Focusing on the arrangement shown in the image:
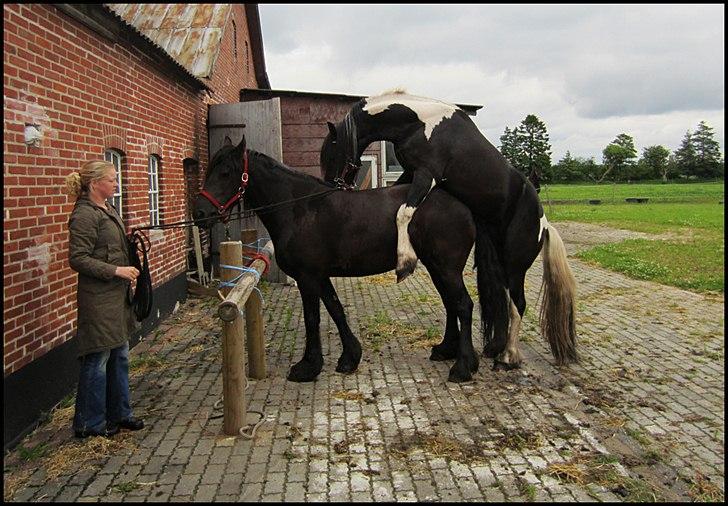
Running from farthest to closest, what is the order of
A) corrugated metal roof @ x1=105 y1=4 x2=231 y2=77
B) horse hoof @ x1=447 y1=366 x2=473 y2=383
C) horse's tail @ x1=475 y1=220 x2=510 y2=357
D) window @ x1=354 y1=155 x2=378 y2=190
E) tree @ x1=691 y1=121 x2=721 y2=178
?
tree @ x1=691 y1=121 x2=721 y2=178 < window @ x1=354 y1=155 x2=378 y2=190 < corrugated metal roof @ x1=105 y1=4 x2=231 y2=77 < horse's tail @ x1=475 y1=220 x2=510 y2=357 < horse hoof @ x1=447 y1=366 x2=473 y2=383

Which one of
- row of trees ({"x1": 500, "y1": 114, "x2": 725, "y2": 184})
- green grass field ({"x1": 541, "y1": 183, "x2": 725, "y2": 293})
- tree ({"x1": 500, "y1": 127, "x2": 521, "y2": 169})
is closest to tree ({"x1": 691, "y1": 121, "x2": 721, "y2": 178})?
row of trees ({"x1": 500, "y1": 114, "x2": 725, "y2": 184})

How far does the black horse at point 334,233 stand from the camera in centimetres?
507

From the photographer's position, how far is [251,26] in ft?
55.0

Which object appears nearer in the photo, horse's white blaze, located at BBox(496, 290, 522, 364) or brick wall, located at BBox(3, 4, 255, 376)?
brick wall, located at BBox(3, 4, 255, 376)

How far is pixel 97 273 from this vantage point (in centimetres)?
366

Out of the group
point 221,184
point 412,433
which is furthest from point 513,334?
point 221,184

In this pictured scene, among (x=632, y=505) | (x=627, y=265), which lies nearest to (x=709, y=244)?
(x=627, y=265)

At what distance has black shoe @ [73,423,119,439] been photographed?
12.7ft

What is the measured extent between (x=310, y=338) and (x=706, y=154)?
82.3 metres

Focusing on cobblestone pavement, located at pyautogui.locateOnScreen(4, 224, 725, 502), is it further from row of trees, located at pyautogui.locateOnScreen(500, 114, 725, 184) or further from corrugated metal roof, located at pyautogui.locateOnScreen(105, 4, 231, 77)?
row of trees, located at pyautogui.locateOnScreen(500, 114, 725, 184)

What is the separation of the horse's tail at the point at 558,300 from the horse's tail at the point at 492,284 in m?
0.40

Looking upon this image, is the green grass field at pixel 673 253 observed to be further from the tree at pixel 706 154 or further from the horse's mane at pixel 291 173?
the tree at pixel 706 154

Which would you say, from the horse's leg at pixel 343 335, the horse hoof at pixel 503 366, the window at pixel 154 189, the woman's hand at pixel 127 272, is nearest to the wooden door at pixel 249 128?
the window at pixel 154 189

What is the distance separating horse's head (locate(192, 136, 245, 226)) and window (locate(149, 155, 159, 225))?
3.21 metres
